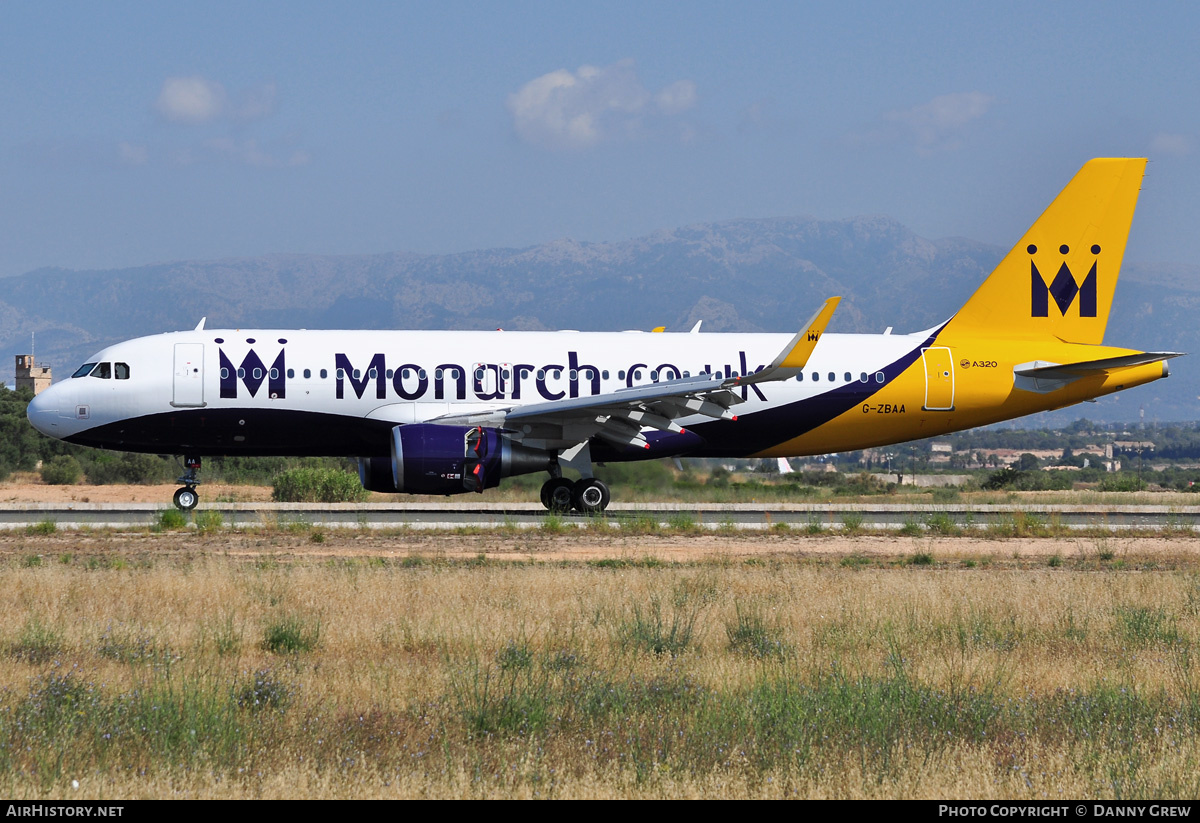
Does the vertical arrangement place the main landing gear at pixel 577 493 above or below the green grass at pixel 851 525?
above

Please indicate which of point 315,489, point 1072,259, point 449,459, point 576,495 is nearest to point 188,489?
point 449,459

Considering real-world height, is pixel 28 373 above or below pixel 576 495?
above

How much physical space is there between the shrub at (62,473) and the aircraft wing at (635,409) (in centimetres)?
2115

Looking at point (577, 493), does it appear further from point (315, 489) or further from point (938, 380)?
point (315, 489)

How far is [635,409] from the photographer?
1022 inches

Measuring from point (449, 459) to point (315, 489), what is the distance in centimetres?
1141

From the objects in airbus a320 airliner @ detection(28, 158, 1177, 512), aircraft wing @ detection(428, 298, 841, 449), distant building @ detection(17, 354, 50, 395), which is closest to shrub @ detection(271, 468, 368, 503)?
airbus a320 airliner @ detection(28, 158, 1177, 512)

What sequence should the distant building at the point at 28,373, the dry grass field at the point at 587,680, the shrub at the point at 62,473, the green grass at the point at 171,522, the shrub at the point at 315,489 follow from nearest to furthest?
the dry grass field at the point at 587,680
the green grass at the point at 171,522
the shrub at the point at 315,489
the shrub at the point at 62,473
the distant building at the point at 28,373

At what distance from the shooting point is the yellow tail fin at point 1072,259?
30.5 meters

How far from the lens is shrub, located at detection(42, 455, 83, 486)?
42.1 m

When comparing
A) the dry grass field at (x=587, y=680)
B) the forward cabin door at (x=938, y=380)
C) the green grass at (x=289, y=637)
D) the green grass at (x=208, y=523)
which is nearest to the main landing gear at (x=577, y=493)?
the green grass at (x=208, y=523)

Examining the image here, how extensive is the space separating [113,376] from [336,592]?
14619mm

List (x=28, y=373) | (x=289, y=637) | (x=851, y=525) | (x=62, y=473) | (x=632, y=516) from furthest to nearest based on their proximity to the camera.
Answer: (x=28, y=373), (x=62, y=473), (x=632, y=516), (x=851, y=525), (x=289, y=637)

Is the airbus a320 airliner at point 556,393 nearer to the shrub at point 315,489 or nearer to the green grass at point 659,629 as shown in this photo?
the shrub at point 315,489
